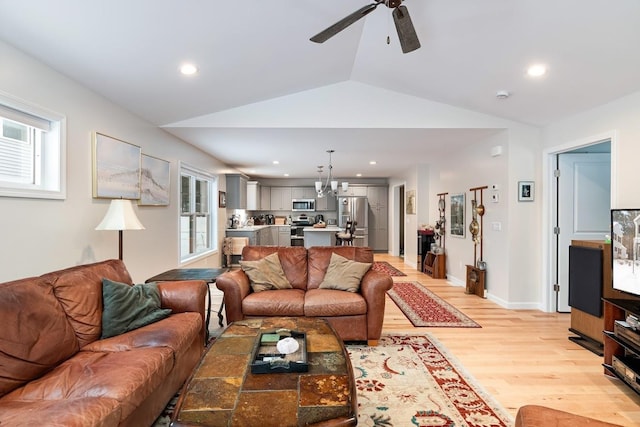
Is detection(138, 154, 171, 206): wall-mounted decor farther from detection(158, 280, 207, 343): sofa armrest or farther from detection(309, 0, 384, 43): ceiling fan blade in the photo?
detection(309, 0, 384, 43): ceiling fan blade

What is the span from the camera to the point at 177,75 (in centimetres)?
313

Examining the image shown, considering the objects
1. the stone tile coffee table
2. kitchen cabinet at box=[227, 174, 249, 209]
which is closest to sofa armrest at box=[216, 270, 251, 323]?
the stone tile coffee table

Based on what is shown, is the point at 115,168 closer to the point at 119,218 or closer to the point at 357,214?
the point at 119,218

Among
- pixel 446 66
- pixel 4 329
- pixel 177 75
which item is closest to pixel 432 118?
pixel 446 66

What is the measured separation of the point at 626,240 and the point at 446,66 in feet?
7.07

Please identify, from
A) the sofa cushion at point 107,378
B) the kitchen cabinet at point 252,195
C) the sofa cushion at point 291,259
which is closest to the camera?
the sofa cushion at point 107,378

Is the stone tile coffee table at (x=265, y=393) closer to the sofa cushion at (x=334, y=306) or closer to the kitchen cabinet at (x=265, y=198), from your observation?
the sofa cushion at (x=334, y=306)

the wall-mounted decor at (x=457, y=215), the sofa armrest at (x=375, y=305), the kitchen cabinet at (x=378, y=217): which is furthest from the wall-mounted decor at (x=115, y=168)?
the kitchen cabinet at (x=378, y=217)

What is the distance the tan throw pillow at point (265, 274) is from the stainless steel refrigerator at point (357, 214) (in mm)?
6357

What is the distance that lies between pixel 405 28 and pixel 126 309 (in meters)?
2.60

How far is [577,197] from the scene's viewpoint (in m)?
4.20

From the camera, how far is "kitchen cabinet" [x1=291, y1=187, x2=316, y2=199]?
10320mm

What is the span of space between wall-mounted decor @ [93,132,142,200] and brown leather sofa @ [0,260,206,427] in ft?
3.55

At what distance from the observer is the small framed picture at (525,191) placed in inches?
173
